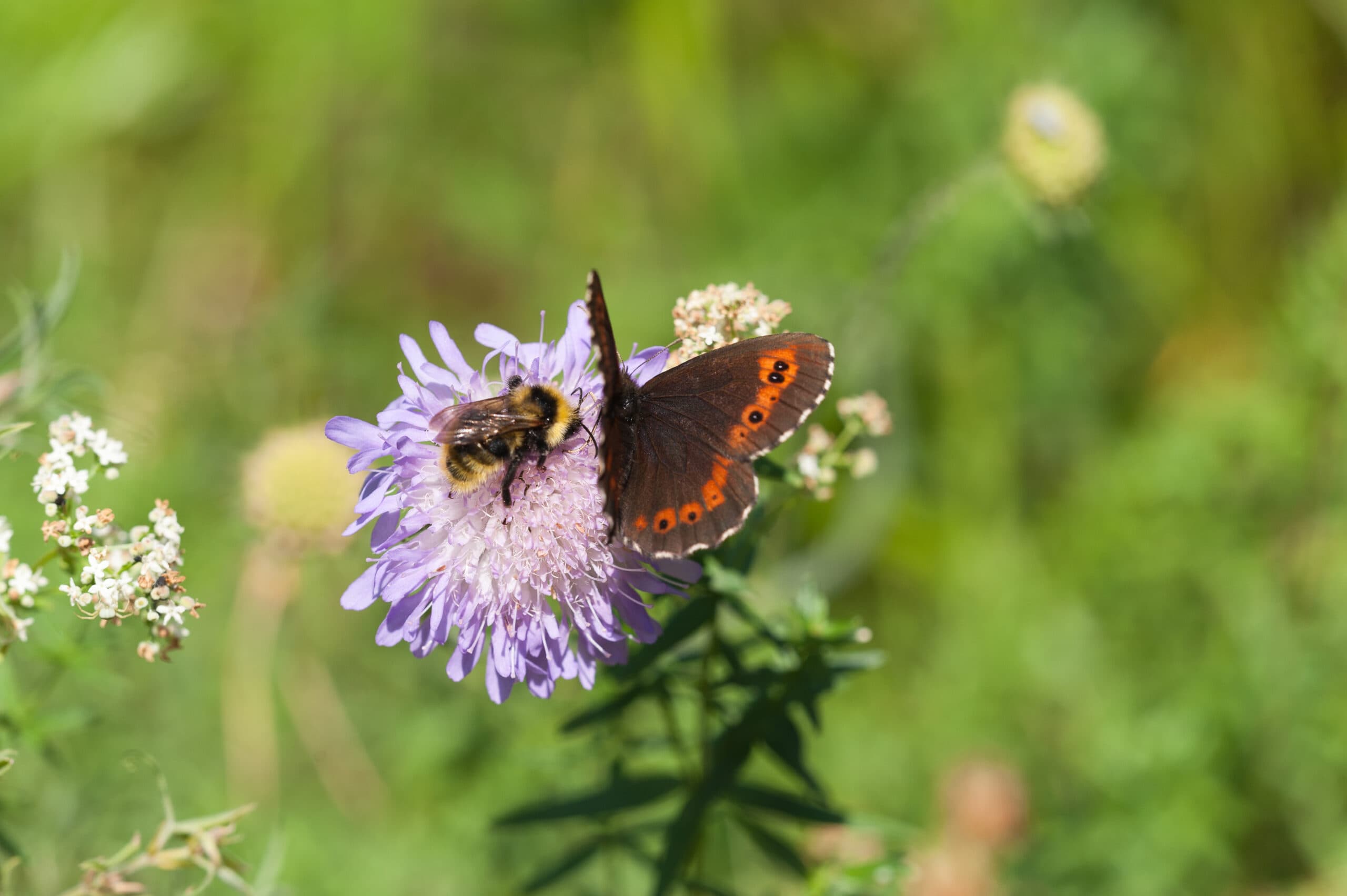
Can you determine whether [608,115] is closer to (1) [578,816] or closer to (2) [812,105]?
(2) [812,105]

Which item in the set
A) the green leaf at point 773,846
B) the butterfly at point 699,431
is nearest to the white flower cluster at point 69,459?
the butterfly at point 699,431

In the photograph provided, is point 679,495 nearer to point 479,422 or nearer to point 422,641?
point 479,422

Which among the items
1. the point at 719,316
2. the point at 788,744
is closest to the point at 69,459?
the point at 719,316

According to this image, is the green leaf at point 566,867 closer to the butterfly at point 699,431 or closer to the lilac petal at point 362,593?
the lilac petal at point 362,593

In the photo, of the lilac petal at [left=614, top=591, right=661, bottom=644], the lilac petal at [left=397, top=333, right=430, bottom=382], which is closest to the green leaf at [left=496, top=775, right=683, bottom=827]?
the lilac petal at [left=614, top=591, right=661, bottom=644]

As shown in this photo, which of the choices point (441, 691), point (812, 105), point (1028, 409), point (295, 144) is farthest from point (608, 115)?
point (441, 691)

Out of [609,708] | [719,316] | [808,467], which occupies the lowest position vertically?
[609,708]
